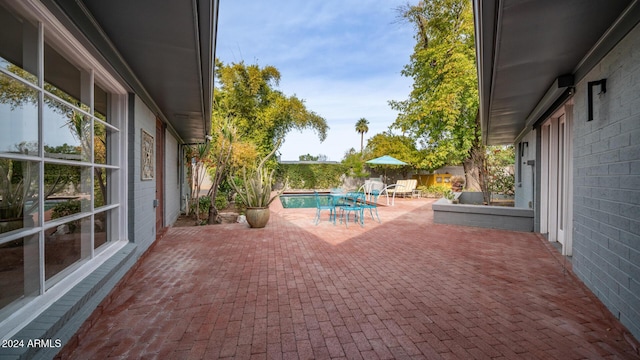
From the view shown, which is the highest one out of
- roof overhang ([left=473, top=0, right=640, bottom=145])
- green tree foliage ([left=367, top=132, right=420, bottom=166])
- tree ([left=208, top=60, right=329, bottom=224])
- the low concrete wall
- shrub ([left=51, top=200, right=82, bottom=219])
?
tree ([left=208, top=60, right=329, bottom=224])

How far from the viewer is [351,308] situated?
2773 millimetres

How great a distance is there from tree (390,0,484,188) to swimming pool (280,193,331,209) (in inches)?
232

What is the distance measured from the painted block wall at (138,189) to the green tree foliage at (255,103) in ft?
38.9

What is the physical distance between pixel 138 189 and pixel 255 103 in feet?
46.7

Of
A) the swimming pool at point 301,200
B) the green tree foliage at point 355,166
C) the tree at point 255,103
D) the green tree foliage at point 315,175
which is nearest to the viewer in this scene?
the swimming pool at point 301,200

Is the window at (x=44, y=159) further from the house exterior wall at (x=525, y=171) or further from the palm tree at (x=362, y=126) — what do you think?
the palm tree at (x=362, y=126)

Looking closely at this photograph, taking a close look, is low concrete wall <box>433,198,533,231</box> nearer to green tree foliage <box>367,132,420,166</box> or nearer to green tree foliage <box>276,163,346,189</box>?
green tree foliage <box>367,132,420,166</box>

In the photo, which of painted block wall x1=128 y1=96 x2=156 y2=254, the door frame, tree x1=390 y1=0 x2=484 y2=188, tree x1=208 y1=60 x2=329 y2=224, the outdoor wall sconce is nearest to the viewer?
the outdoor wall sconce

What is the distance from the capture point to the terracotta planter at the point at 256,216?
681cm

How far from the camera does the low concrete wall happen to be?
20.9ft

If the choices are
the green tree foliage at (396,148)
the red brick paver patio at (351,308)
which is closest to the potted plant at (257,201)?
the red brick paver patio at (351,308)

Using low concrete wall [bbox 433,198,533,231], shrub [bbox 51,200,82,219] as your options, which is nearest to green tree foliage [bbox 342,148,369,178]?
low concrete wall [bbox 433,198,533,231]

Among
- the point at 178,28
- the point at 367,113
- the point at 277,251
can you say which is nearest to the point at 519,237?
the point at 277,251

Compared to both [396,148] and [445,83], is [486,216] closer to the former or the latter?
[445,83]
